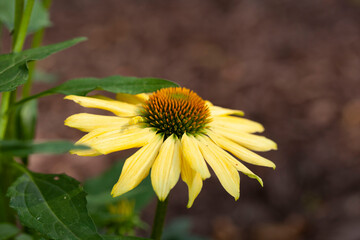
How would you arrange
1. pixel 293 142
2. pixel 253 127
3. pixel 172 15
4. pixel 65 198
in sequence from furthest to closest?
pixel 172 15 → pixel 293 142 → pixel 253 127 → pixel 65 198

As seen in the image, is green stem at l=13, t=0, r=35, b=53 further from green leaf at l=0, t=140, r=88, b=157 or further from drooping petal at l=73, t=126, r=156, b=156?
green leaf at l=0, t=140, r=88, b=157

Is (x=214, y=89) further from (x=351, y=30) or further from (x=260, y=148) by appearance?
(x=260, y=148)

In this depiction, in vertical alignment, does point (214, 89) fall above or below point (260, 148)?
above

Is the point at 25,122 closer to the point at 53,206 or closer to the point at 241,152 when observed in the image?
the point at 53,206

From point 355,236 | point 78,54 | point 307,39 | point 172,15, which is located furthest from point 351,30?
point 78,54

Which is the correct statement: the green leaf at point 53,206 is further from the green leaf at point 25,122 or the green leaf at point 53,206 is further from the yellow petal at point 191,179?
the green leaf at point 25,122

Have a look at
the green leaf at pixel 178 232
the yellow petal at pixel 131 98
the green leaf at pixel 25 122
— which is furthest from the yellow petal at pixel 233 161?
the green leaf at pixel 178 232

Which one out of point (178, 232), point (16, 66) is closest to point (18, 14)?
point (16, 66)
